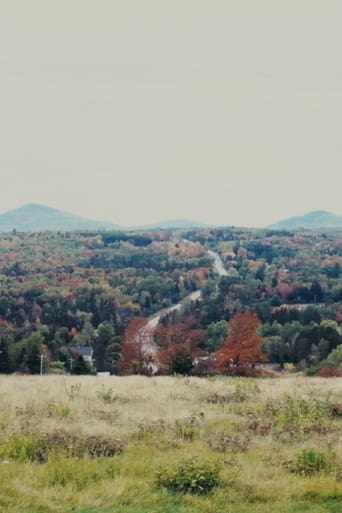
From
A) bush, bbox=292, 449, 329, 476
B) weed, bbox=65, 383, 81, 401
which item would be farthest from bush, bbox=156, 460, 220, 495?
weed, bbox=65, 383, 81, 401

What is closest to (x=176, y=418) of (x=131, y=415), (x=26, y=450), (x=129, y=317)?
(x=131, y=415)

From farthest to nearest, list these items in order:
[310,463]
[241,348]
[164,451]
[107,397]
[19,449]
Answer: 1. [241,348]
2. [107,397]
3. [164,451]
4. [19,449]
5. [310,463]

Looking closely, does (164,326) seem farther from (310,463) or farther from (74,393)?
(310,463)

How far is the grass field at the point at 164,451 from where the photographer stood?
Result: 9297 millimetres

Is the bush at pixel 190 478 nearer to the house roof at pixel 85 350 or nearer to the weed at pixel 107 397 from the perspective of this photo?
the weed at pixel 107 397

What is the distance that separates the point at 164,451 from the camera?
474 inches

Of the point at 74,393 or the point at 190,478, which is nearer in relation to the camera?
the point at 190,478

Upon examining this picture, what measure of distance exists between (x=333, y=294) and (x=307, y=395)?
528 feet

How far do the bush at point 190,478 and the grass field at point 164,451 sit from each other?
31 millimetres

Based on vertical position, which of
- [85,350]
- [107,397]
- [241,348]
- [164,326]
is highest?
[107,397]

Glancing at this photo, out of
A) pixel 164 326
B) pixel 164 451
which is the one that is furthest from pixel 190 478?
pixel 164 326

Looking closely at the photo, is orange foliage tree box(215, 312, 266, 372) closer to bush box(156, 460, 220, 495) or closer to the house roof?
the house roof

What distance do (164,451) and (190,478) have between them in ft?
7.35

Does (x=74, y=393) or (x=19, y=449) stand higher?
(x=19, y=449)
